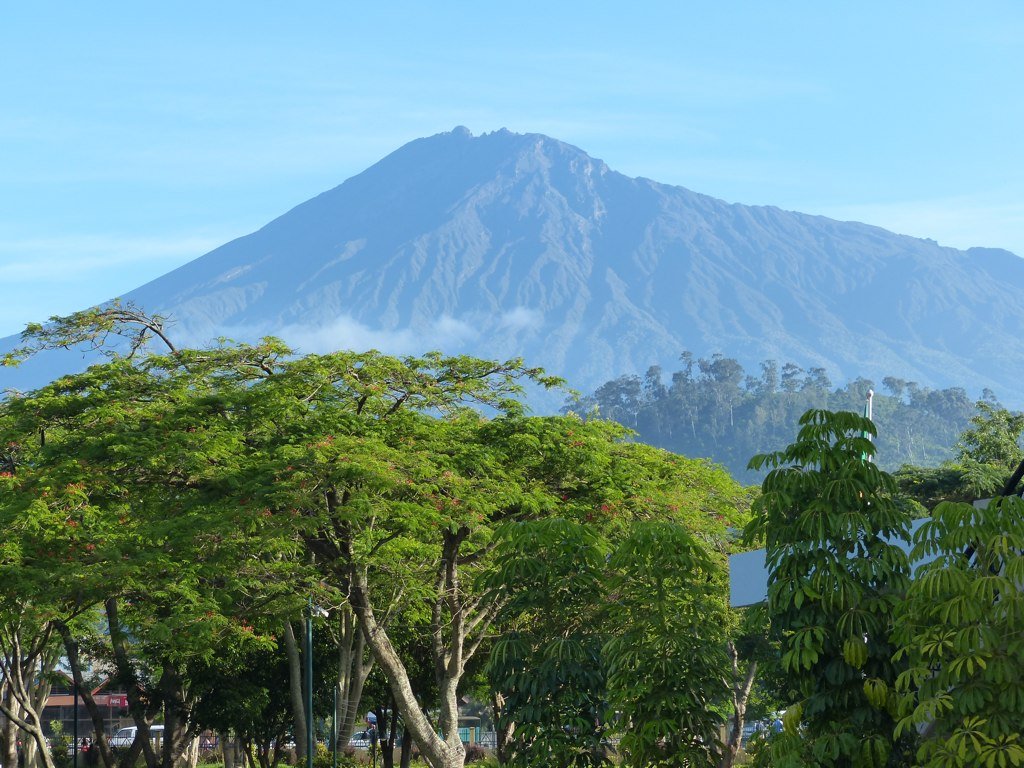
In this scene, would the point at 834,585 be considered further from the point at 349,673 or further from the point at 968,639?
the point at 349,673

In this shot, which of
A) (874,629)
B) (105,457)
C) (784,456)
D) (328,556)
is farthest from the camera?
(328,556)

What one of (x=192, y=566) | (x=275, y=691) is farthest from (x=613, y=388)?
(x=192, y=566)

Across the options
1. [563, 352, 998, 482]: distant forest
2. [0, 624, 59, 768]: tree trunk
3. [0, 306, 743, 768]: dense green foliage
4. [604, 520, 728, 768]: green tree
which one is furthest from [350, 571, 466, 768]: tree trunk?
[563, 352, 998, 482]: distant forest

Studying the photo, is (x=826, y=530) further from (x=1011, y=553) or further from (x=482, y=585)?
(x=482, y=585)

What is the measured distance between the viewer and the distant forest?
165 metres

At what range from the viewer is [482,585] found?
1414cm

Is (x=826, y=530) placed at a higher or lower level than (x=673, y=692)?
higher

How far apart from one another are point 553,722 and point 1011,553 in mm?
5210

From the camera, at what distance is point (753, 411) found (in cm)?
17175

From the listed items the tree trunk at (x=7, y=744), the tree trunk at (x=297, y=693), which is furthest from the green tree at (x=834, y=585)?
the tree trunk at (x=7, y=744)

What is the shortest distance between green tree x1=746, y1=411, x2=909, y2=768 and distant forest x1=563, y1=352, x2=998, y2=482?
486 ft

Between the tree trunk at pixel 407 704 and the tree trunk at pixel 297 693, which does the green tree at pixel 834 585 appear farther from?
the tree trunk at pixel 297 693

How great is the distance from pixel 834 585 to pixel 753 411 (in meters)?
163

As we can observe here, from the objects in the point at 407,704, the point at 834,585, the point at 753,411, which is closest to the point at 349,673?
the point at 407,704
